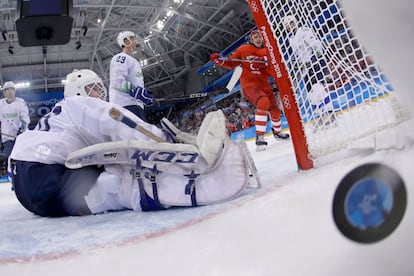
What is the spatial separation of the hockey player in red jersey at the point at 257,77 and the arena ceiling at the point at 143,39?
8.64 m

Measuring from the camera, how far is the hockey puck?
0.34 meters

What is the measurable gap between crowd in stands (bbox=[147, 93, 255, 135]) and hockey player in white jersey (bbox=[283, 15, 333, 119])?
738 cm

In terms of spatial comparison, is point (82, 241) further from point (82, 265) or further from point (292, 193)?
point (292, 193)

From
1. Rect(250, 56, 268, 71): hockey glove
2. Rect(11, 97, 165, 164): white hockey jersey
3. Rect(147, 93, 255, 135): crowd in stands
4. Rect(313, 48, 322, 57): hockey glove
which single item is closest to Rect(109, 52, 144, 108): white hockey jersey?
Rect(250, 56, 268, 71): hockey glove

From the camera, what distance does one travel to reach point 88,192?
1317mm

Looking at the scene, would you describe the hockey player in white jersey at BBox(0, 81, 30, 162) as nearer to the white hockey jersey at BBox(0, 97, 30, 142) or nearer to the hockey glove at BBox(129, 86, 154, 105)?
the white hockey jersey at BBox(0, 97, 30, 142)

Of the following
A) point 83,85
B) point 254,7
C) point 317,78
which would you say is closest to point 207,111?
point 83,85

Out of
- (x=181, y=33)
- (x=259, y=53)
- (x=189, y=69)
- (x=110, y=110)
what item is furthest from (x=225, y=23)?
(x=110, y=110)

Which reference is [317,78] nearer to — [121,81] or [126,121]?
[126,121]

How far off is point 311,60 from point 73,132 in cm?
95

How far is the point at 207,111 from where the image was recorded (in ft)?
43.5

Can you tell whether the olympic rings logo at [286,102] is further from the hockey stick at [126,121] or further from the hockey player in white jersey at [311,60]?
the hockey stick at [126,121]

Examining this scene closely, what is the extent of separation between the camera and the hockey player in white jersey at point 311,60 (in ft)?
4.19

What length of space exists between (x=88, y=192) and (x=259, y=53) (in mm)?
2312
